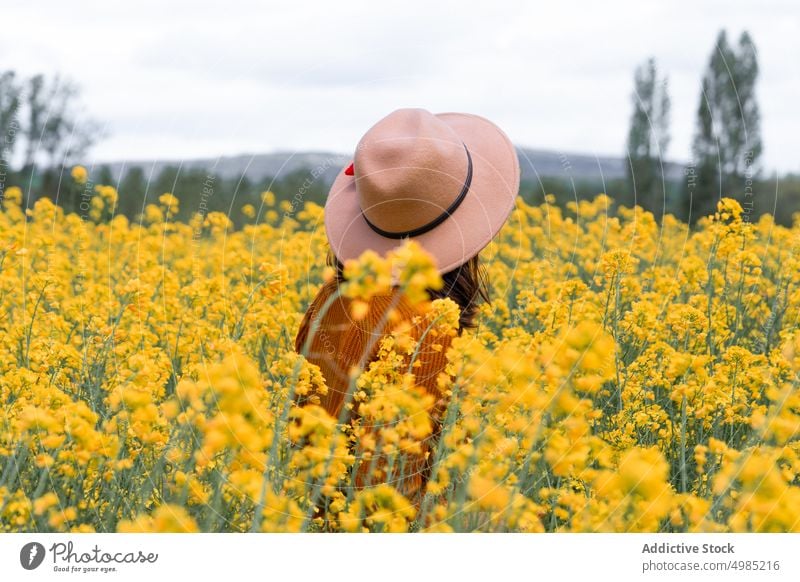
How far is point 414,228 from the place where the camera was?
2.89m

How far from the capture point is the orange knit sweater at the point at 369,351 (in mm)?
2688

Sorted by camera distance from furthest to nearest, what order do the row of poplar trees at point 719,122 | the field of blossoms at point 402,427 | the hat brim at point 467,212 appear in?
1. the row of poplar trees at point 719,122
2. the hat brim at point 467,212
3. the field of blossoms at point 402,427

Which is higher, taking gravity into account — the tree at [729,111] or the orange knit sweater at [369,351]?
the tree at [729,111]

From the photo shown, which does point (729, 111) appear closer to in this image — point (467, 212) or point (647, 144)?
point (647, 144)

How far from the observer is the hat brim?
2824mm

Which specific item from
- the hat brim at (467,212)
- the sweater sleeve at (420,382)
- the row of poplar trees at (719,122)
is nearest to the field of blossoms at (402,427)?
the sweater sleeve at (420,382)

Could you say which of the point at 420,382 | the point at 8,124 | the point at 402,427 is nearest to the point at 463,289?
the point at 420,382

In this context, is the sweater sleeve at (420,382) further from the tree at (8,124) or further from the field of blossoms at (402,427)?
the tree at (8,124)

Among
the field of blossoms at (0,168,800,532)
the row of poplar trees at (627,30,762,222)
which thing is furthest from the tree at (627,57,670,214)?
the field of blossoms at (0,168,800,532)

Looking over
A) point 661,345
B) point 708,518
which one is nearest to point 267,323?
point 661,345

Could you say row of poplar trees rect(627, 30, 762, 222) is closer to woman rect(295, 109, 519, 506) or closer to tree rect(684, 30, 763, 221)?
tree rect(684, 30, 763, 221)

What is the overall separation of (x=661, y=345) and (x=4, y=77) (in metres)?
3.97

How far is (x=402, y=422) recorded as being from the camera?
221 cm
